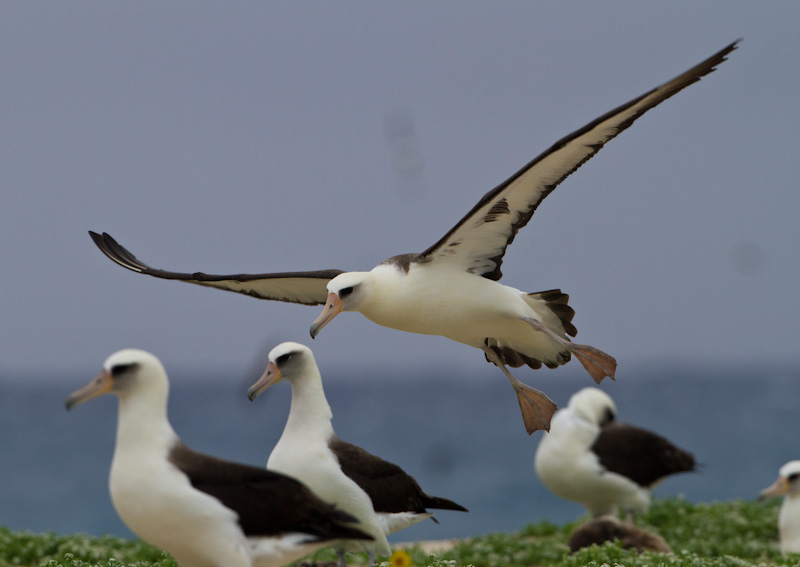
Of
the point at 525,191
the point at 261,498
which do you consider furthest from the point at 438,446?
the point at 261,498

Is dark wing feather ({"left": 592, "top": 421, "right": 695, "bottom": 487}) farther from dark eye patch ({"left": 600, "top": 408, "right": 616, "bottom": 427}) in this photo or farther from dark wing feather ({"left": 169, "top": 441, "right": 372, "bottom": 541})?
dark wing feather ({"left": 169, "top": 441, "right": 372, "bottom": 541})

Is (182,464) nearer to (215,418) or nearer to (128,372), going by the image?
(128,372)

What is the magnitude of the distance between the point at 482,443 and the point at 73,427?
1234 inches

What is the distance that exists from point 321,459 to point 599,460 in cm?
675

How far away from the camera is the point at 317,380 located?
17.1ft

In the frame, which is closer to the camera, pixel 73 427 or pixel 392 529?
pixel 392 529

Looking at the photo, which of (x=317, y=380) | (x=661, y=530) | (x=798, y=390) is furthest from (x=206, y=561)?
(x=798, y=390)

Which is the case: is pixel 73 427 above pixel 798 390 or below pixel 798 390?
below

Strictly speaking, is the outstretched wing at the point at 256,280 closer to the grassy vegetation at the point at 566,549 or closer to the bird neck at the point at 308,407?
the grassy vegetation at the point at 566,549

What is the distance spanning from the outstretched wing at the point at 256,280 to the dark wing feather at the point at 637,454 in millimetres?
4890

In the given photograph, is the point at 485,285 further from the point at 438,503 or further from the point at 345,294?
the point at 438,503

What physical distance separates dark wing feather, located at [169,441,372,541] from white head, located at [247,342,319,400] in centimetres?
87

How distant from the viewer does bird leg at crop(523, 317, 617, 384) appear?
7.09 metres

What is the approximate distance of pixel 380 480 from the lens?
557 centimetres
